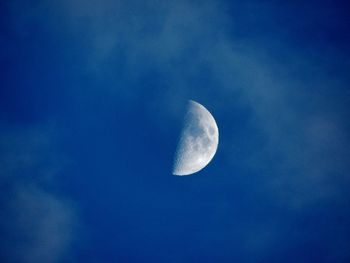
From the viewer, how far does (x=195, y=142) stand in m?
17.9

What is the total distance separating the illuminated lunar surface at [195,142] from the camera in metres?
→ 17.5

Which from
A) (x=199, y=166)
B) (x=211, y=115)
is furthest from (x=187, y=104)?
(x=199, y=166)

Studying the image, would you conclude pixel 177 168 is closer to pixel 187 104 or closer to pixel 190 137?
pixel 190 137

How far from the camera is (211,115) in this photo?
19625mm

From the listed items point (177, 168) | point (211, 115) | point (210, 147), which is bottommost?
point (177, 168)

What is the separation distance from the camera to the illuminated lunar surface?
17.5m

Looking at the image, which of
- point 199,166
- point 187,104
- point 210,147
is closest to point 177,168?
point 199,166

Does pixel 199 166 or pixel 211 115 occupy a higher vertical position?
pixel 211 115

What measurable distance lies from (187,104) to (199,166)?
559 centimetres

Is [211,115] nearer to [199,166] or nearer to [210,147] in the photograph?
[210,147]

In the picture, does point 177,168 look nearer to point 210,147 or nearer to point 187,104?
Answer: point 210,147

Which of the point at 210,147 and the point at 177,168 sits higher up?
the point at 210,147

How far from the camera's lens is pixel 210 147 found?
1859 centimetres

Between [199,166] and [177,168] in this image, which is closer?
[177,168]
